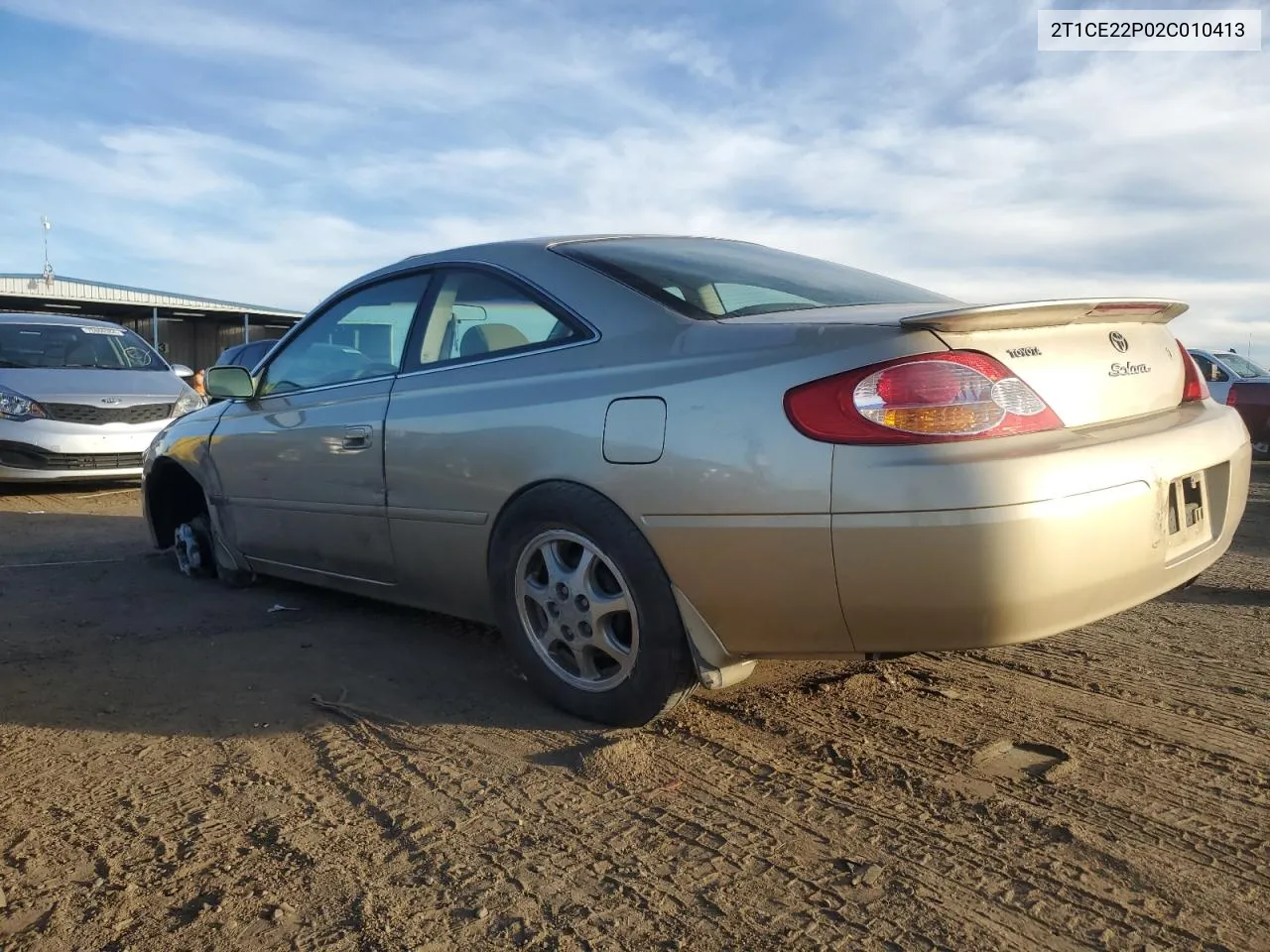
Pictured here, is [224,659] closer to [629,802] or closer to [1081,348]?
[629,802]

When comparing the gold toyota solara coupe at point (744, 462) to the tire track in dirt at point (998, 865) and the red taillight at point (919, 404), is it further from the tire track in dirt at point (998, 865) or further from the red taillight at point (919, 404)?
the tire track in dirt at point (998, 865)

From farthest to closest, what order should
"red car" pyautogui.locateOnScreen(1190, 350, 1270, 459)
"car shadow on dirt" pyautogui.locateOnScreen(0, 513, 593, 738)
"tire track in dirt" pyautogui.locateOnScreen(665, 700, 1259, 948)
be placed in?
1. "red car" pyautogui.locateOnScreen(1190, 350, 1270, 459)
2. "car shadow on dirt" pyautogui.locateOnScreen(0, 513, 593, 738)
3. "tire track in dirt" pyautogui.locateOnScreen(665, 700, 1259, 948)

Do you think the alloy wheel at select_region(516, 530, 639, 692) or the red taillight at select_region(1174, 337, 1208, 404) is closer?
the alloy wheel at select_region(516, 530, 639, 692)

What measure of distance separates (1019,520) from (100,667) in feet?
9.89

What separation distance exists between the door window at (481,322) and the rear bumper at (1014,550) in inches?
46.6

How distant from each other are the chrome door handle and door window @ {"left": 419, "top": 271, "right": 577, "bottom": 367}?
33cm

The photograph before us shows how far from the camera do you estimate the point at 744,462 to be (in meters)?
2.45

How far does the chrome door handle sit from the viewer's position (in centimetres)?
358

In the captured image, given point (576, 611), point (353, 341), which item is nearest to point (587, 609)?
point (576, 611)

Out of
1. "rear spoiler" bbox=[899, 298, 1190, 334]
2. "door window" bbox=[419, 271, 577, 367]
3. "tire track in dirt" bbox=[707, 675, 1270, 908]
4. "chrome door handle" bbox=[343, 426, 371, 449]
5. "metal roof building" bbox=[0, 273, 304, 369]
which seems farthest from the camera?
"metal roof building" bbox=[0, 273, 304, 369]

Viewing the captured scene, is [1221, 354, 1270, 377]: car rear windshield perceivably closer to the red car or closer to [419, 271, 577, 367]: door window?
the red car

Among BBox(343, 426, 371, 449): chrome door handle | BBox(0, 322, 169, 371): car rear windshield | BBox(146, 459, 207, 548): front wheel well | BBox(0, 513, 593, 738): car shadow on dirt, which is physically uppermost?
BBox(0, 322, 169, 371): car rear windshield

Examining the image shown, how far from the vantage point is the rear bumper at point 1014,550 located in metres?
2.23

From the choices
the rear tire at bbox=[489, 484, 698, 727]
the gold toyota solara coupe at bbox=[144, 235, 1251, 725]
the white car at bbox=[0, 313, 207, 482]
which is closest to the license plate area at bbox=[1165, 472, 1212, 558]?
the gold toyota solara coupe at bbox=[144, 235, 1251, 725]
